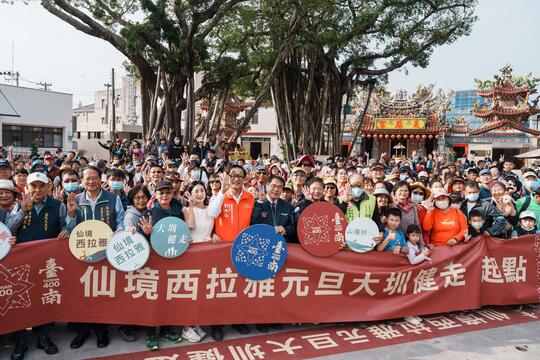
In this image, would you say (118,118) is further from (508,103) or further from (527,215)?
(527,215)

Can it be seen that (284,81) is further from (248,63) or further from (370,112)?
(370,112)

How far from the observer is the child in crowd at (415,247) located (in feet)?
13.0

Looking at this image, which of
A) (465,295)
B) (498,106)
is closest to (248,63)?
(465,295)

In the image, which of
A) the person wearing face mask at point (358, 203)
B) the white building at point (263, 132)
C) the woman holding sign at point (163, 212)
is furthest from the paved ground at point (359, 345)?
the white building at point (263, 132)

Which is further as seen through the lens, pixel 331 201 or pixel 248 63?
pixel 248 63

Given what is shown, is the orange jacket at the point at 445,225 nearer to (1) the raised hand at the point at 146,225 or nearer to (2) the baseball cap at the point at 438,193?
(2) the baseball cap at the point at 438,193

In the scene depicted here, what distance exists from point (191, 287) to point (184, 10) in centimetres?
880

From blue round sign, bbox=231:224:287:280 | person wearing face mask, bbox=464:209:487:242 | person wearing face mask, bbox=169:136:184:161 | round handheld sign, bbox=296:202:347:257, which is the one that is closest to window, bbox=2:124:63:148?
person wearing face mask, bbox=169:136:184:161

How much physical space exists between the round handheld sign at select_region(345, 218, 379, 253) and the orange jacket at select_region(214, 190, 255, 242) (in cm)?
98

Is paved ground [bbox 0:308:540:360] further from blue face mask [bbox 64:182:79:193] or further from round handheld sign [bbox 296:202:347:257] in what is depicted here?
blue face mask [bbox 64:182:79:193]

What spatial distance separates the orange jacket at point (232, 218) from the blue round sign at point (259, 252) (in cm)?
17

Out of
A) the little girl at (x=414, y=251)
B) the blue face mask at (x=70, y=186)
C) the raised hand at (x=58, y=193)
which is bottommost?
the little girl at (x=414, y=251)

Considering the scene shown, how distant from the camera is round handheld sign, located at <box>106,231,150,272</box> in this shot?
10.7 ft

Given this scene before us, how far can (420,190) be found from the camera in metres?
4.59
